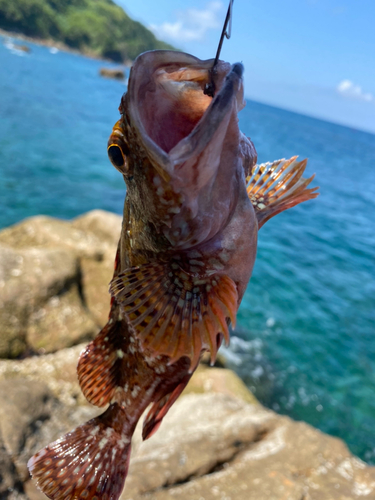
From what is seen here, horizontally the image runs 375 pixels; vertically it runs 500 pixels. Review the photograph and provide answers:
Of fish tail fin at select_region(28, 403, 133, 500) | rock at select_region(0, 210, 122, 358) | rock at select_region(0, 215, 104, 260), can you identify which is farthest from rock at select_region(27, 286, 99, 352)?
fish tail fin at select_region(28, 403, 133, 500)

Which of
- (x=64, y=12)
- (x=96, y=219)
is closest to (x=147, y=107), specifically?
(x=96, y=219)

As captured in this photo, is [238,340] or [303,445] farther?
[238,340]

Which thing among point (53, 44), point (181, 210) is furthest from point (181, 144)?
point (53, 44)

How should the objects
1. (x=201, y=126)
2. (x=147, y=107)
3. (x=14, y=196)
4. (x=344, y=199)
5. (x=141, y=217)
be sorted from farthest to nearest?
(x=344, y=199) → (x=14, y=196) → (x=141, y=217) → (x=147, y=107) → (x=201, y=126)

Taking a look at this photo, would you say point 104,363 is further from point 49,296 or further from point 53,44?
point 53,44

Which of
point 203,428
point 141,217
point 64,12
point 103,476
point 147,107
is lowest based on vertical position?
point 203,428

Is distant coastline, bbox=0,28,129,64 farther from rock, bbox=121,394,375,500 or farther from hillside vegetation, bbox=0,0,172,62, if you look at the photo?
rock, bbox=121,394,375,500

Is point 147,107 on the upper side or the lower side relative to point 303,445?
upper

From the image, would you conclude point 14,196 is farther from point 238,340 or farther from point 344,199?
point 344,199

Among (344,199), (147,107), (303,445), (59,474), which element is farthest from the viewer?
(344,199)
